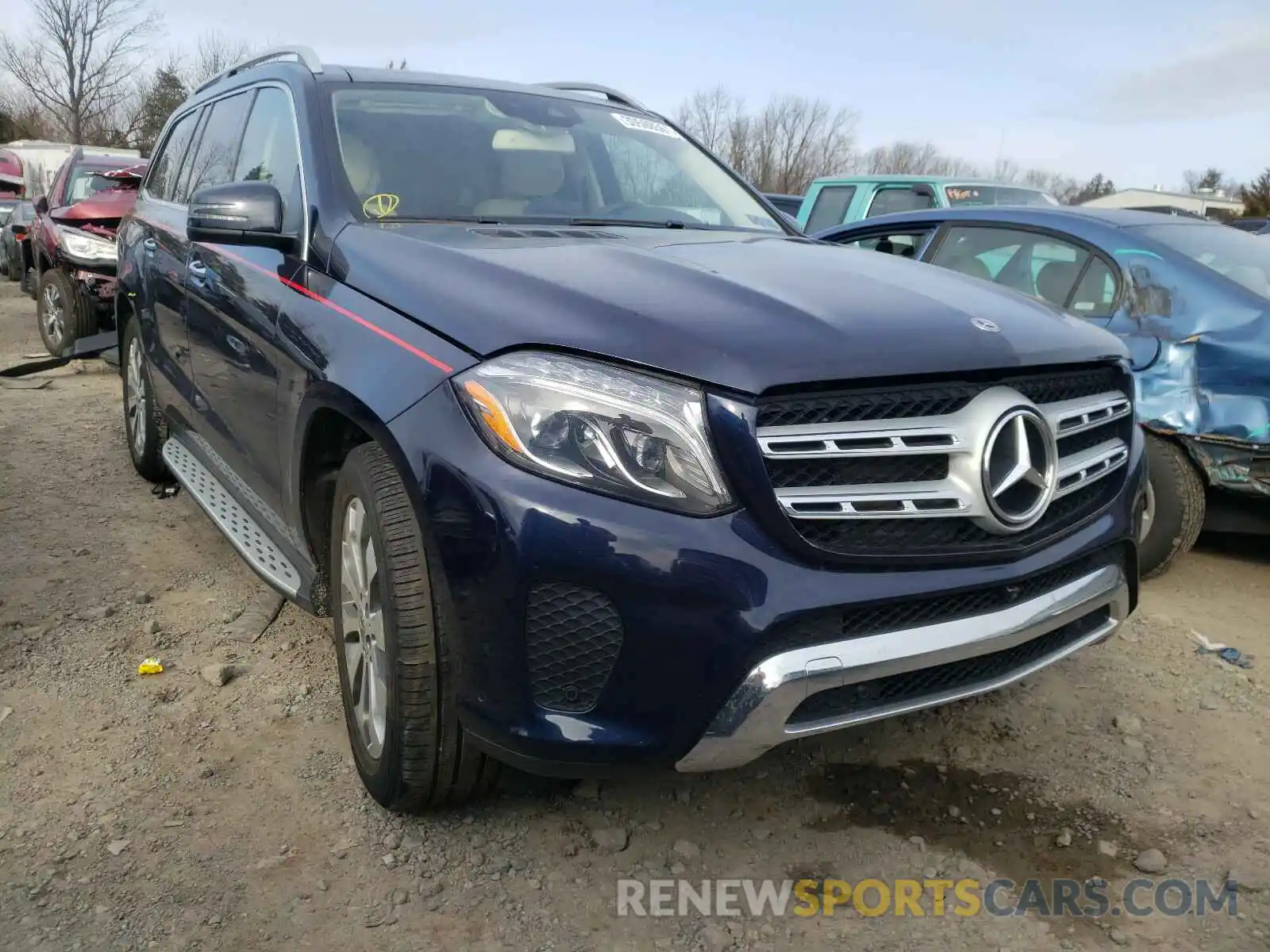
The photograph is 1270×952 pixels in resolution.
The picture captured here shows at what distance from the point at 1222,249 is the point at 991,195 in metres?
4.83

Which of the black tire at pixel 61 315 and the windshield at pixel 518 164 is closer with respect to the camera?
the windshield at pixel 518 164

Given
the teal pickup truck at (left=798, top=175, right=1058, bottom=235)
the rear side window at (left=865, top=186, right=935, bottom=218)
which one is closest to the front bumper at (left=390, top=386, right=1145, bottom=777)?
the teal pickup truck at (left=798, top=175, right=1058, bottom=235)

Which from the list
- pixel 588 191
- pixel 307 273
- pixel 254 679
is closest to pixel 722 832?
pixel 254 679

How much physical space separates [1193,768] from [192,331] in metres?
3.51

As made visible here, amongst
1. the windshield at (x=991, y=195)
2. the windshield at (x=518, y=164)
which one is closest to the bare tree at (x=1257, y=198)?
the windshield at (x=991, y=195)

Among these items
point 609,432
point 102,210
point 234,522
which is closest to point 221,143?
point 234,522

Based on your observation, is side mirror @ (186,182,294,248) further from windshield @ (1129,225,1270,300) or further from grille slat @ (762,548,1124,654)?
windshield @ (1129,225,1270,300)

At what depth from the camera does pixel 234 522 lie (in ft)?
11.4

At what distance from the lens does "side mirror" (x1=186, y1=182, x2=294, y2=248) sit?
2830mm

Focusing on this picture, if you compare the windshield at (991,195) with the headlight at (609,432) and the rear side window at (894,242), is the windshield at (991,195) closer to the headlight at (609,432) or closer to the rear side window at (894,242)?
the rear side window at (894,242)

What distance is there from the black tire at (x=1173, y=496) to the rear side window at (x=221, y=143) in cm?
366

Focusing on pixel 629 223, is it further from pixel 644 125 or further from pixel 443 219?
pixel 644 125

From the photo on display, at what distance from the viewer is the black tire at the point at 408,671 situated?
2154 millimetres

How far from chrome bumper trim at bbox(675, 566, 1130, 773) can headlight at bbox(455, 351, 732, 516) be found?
33cm
